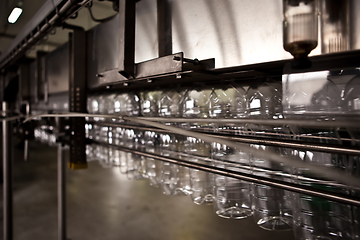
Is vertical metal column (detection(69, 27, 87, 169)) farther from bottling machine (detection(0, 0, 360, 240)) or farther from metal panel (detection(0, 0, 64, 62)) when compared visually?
metal panel (detection(0, 0, 64, 62))

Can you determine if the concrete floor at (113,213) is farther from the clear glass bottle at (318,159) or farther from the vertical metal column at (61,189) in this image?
the clear glass bottle at (318,159)

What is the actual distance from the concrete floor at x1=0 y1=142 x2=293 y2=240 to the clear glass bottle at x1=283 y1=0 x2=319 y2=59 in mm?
2126

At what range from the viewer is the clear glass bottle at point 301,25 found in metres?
0.38

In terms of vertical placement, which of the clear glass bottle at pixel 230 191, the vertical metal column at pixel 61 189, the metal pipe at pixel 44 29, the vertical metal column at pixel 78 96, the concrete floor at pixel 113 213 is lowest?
the concrete floor at pixel 113 213

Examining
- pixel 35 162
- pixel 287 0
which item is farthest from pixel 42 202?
pixel 287 0

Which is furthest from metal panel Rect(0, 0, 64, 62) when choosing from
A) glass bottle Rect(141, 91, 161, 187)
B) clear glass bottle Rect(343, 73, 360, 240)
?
clear glass bottle Rect(343, 73, 360, 240)

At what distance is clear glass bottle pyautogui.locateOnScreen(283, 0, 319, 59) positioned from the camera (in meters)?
0.38

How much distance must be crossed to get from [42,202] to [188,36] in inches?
143

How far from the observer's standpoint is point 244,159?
3.10 ft

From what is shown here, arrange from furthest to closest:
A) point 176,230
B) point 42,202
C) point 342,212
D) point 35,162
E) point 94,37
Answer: point 35,162
point 42,202
point 176,230
point 94,37
point 342,212

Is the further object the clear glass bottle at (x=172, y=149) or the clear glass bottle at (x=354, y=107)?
the clear glass bottle at (x=172, y=149)

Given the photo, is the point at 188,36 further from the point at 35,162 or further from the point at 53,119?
the point at 35,162

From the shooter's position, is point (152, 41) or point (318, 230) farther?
point (152, 41)

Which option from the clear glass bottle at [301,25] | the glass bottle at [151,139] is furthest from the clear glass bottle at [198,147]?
the clear glass bottle at [301,25]
